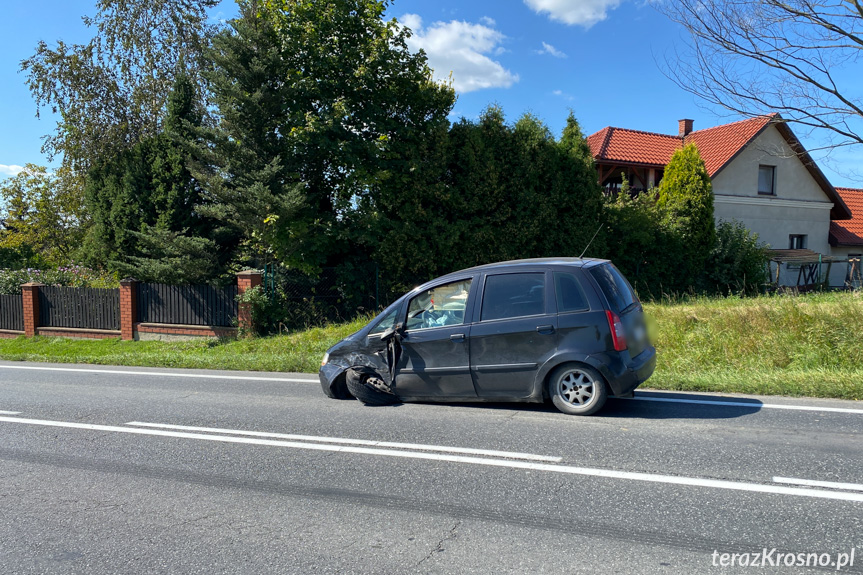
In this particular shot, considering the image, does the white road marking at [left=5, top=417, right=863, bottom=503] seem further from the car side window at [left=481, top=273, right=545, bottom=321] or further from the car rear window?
the car rear window

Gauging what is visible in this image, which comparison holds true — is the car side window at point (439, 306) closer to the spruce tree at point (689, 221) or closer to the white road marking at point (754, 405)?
the white road marking at point (754, 405)

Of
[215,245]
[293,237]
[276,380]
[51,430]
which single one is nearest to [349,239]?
[293,237]

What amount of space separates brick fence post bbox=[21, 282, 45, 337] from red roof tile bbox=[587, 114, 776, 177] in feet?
71.4

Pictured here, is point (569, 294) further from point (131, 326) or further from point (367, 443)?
point (131, 326)

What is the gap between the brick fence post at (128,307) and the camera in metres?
17.5

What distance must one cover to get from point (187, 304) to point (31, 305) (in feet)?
21.8

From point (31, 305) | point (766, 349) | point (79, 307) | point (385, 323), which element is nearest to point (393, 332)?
point (385, 323)

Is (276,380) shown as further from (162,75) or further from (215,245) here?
(162,75)

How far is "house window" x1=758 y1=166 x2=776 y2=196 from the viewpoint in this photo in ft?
94.3

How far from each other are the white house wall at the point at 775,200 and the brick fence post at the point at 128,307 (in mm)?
23951

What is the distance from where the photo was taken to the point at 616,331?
19.6 ft

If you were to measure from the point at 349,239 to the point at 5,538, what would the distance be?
40.9 ft

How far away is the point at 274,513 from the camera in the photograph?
13.4 feet
